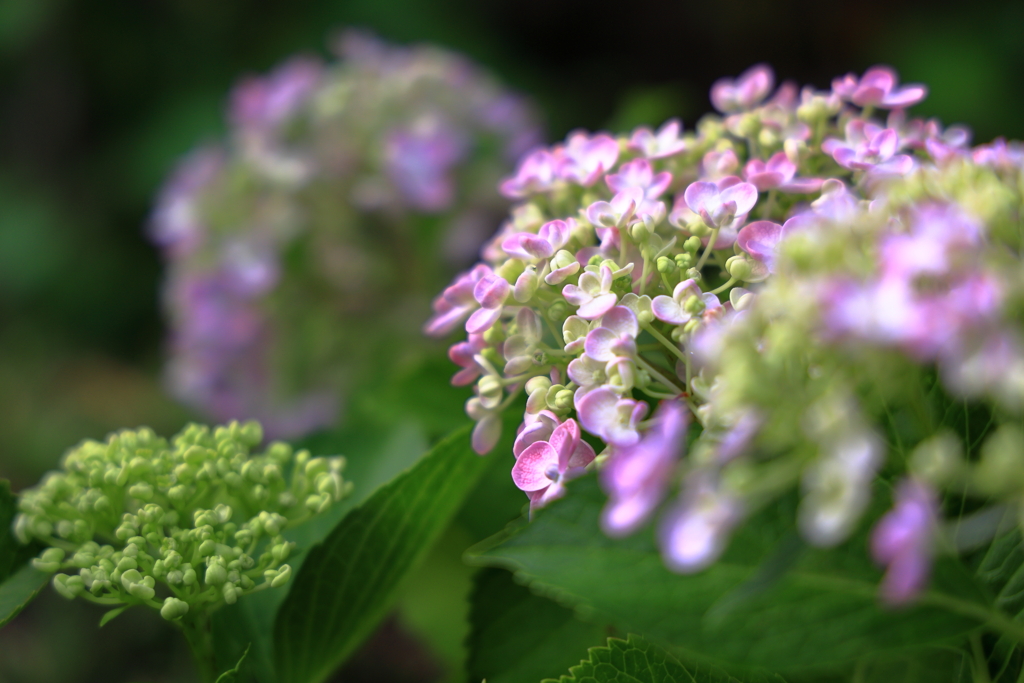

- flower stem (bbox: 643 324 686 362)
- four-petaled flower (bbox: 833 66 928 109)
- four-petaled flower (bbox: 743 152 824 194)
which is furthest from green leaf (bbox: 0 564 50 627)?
four-petaled flower (bbox: 833 66 928 109)

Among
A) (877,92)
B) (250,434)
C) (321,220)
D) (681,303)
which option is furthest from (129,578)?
(321,220)

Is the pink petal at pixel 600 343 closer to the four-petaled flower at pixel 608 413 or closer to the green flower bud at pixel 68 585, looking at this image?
the four-petaled flower at pixel 608 413

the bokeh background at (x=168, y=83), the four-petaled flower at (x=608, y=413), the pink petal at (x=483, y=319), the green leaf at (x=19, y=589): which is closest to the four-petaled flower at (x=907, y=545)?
the four-petaled flower at (x=608, y=413)

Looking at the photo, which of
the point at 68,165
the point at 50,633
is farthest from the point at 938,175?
the point at 68,165

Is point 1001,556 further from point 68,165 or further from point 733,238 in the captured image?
point 68,165

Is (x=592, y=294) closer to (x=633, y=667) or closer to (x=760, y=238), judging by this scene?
(x=760, y=238)

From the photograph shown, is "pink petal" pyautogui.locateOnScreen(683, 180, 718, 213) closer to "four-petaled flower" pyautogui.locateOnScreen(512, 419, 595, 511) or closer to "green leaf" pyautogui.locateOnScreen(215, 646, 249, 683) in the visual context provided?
"four-petaled flower" pyautogui.locateOnScreen(512, 419, 595, 511)

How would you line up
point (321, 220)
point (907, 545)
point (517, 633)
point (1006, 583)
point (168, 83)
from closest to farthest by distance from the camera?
point (907, 545) → point (1006, 583) → point (517, 633) → point (321, 220) → point (168, 83)
